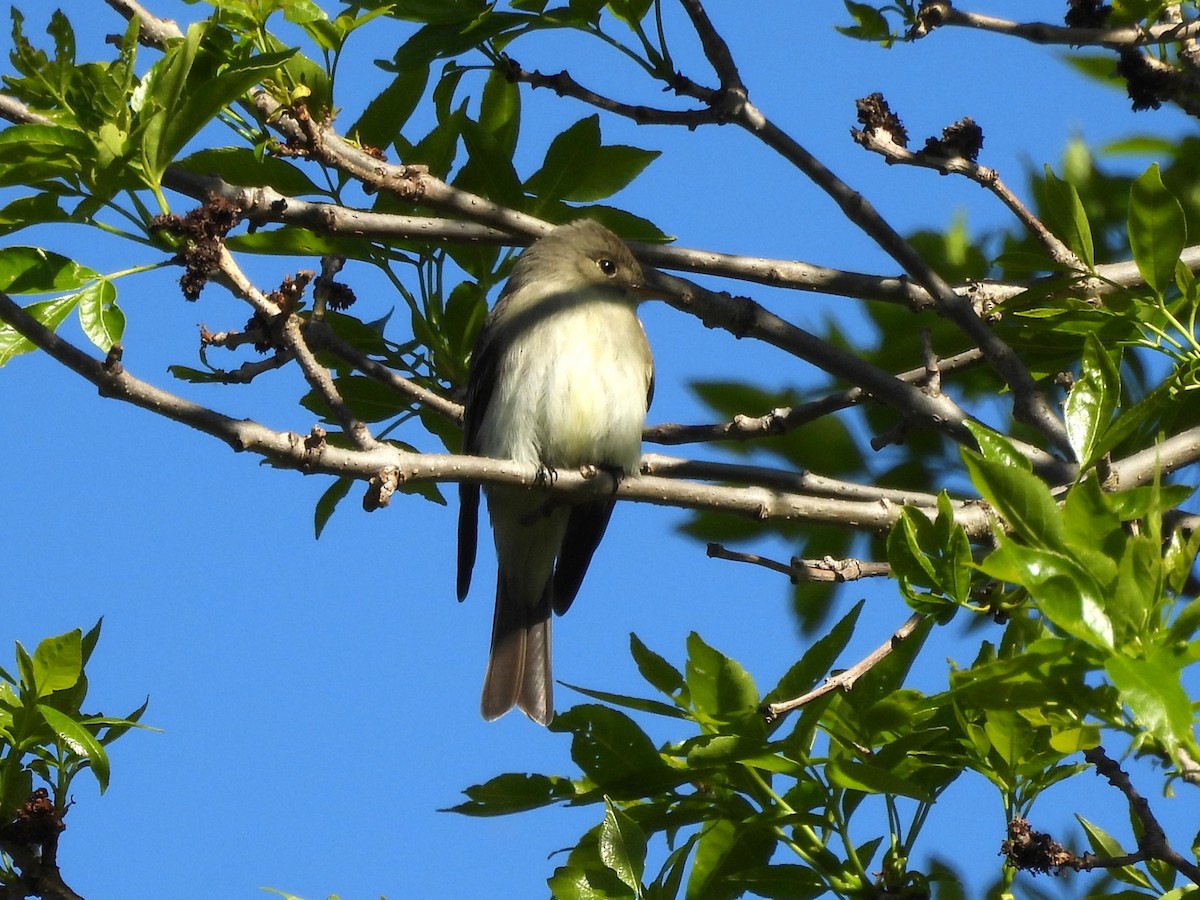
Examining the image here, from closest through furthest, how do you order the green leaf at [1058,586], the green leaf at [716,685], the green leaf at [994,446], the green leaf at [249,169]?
the green leaf at [1058,586], the green leaf at [994,446], the green leaf at [716,685], the green leaf at [249,169]

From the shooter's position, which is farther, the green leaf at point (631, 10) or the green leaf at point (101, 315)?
the green leaf at point (631, 10)

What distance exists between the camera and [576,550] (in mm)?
6953

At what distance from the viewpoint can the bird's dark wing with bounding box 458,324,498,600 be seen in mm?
6049

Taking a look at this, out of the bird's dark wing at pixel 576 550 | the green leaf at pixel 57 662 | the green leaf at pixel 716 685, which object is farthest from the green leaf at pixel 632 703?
the bird's dark wing at pixel 576 550

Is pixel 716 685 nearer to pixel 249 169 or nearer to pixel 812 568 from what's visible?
pixel 812 568

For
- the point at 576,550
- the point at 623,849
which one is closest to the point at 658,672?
the point at 623,849

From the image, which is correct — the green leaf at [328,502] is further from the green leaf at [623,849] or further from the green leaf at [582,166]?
the green leaf at [623,849]

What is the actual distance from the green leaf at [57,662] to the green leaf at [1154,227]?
258 centimetres

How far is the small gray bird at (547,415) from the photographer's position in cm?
600

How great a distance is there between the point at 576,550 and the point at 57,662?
3711 millimetres

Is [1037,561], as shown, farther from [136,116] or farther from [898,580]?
[136,116]

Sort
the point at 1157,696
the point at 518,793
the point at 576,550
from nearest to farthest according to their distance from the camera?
the point at 1157,696
the point at 518,793
the point at 576,550

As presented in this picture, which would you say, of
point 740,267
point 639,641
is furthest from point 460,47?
point 639,641

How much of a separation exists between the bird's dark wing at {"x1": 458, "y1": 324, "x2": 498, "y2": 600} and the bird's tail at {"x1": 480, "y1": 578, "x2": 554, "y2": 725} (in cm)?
29
